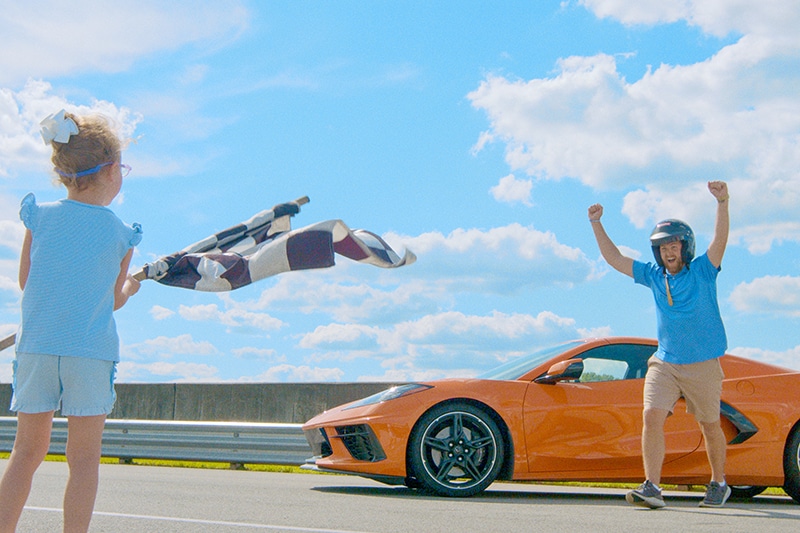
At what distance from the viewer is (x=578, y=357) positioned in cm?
717

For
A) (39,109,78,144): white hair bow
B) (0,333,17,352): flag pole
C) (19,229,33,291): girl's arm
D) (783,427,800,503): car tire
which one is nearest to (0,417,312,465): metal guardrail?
(783,427,800,503): car tire

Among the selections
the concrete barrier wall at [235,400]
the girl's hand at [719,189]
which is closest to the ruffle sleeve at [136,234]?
the girl's hand at [719,189]


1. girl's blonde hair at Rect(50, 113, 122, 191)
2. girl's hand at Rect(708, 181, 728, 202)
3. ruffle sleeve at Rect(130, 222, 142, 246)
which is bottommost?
ruffle sleeve at Rect(130, 222, 142, 246)

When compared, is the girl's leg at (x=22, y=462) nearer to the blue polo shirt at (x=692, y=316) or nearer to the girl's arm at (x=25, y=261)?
the girl's arm at (x=25, y=261)

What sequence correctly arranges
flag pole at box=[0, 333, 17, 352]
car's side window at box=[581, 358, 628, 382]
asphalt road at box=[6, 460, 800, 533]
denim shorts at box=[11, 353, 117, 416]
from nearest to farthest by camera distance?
denim shorts at box=[11, 353, 117, 416] → flag pole at box=[0, 333, 17, 352] → asphalt road at box=[6, 460, 800, 533] → car's side window at box=[581, 358, 628, 382]

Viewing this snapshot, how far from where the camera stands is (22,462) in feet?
9.64

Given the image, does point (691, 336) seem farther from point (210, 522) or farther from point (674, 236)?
point (210, 522)

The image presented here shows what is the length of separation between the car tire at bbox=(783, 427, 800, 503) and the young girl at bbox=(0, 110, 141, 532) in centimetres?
565

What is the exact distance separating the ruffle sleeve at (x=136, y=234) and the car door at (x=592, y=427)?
4148 mm

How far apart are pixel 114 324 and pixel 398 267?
12.9 feet

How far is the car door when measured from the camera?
6.67 meters

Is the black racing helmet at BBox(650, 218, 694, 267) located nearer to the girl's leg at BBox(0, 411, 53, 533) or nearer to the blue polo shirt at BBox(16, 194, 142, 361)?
the blue polo shirt at BBox(16, 194, 142, 361)

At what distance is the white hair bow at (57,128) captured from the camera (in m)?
3.00

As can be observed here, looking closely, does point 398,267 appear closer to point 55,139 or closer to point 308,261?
point 308,261
